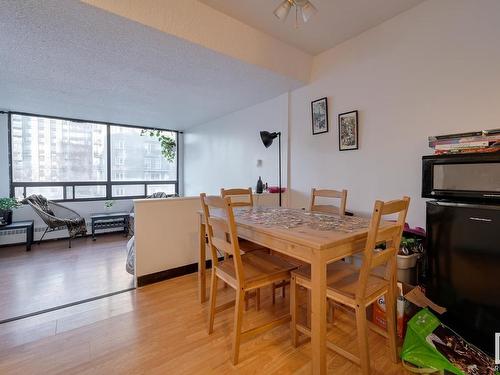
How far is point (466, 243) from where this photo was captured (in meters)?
1.49

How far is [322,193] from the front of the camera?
7.41 ft

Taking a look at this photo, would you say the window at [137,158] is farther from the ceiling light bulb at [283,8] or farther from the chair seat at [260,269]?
the ceiling light bulb at [283,8]

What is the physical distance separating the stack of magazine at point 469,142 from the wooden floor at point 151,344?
140cm

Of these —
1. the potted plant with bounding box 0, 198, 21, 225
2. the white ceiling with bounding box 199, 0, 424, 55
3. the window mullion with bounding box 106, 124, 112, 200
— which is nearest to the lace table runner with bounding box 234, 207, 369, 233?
the white ceiling with bounding box 199, 0, 424, 55

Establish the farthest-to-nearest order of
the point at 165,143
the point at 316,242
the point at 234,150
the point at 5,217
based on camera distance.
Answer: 1. the point at 165,143
2. the point at 234,150
3. the point at 5,217
4. the point at 316,242

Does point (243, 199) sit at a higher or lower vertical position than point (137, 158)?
lower

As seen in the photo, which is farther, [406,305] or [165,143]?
[165,143]

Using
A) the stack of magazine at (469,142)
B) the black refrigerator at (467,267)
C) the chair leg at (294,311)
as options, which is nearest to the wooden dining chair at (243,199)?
the chair leg at (294,311)

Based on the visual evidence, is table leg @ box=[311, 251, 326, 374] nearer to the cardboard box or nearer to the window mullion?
the cardboard box

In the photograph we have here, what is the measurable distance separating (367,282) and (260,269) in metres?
0.67

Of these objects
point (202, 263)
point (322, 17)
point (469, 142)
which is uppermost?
point (322, 17)

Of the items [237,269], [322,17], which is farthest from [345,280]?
[322,17]

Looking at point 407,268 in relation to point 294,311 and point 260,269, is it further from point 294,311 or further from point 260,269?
point 260,269

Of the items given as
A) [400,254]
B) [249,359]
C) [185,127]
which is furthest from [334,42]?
[185,127]
